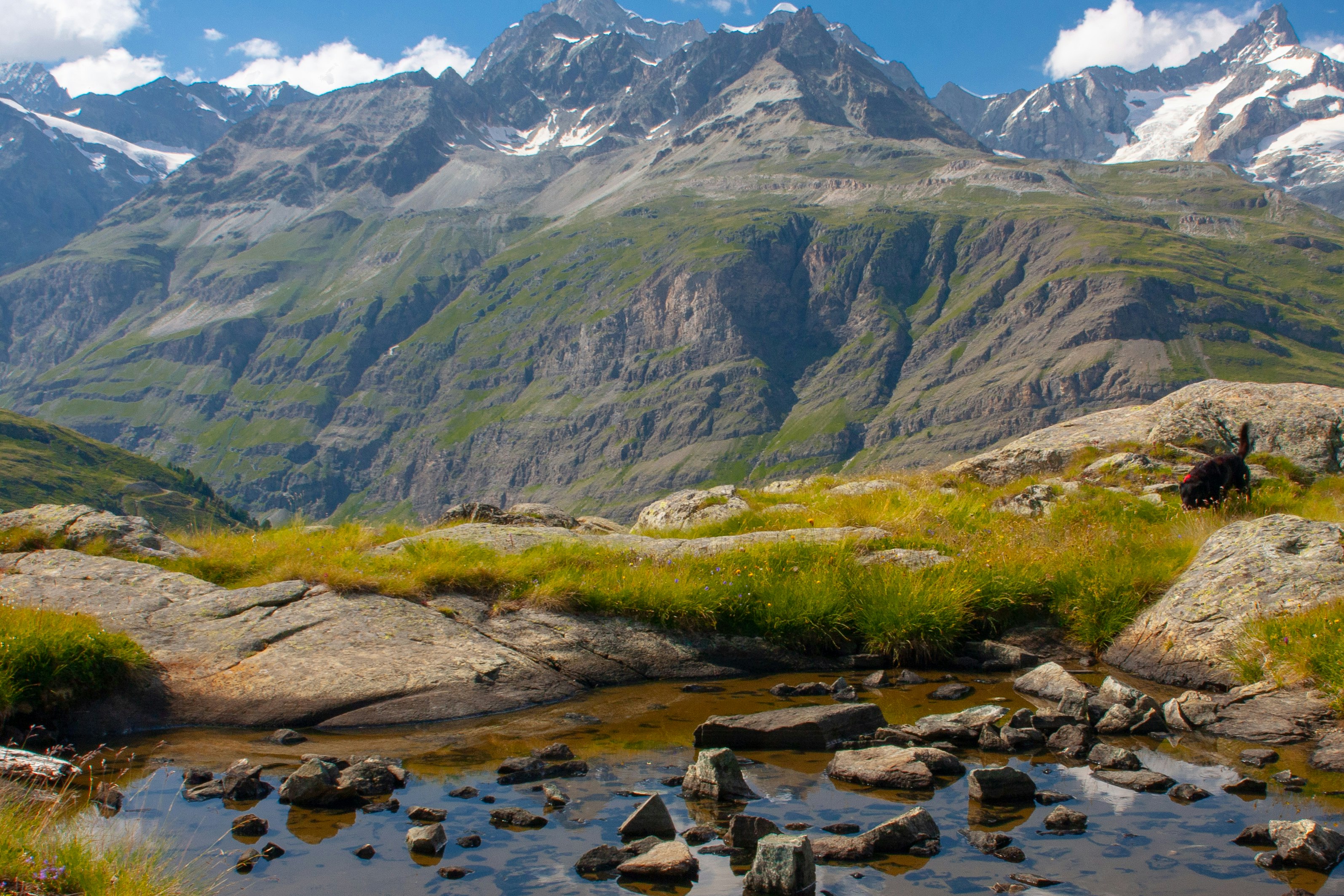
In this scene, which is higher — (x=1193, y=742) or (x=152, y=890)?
(x=1193, y=742)

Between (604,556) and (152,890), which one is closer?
(152,890)

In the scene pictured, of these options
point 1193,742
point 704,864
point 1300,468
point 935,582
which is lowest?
point 704,864

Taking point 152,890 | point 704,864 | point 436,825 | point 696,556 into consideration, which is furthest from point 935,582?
point 152,890

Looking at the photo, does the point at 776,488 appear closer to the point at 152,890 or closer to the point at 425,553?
the point at 425,553

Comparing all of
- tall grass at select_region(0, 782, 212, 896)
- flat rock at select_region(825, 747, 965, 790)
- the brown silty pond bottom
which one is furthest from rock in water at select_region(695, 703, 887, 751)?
tall grass at select_region(0, 782, 212, 896)

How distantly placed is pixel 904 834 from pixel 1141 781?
290cm

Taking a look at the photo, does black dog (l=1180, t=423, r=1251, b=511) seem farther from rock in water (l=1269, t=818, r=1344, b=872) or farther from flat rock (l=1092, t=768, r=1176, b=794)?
rock in water (l=1269, t=818, r=1344, b=872)

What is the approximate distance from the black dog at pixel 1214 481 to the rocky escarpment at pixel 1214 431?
5.15 meters

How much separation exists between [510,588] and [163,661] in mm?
5016

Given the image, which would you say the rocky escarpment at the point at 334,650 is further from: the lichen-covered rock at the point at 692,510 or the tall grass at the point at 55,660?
the lichen-covered rock at the point at 692,510

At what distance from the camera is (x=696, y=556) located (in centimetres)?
1598

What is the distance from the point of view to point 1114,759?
935cm

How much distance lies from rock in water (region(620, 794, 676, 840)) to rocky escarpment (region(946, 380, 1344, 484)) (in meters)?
18.4

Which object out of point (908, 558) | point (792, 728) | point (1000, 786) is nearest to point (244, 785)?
point (792, 728)
